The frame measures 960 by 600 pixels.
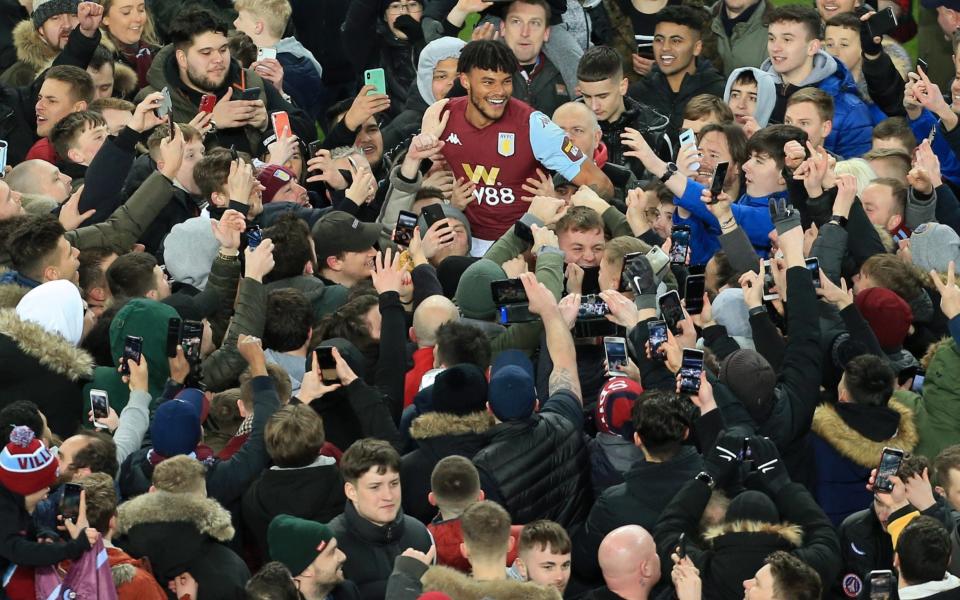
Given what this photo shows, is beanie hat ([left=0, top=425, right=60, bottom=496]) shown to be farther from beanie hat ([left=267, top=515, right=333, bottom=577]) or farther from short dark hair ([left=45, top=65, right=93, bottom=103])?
short dark hair ([left=45, top=65, right=93, bottom=103])

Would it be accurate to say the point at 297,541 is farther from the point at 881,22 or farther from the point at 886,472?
the point at 881,22

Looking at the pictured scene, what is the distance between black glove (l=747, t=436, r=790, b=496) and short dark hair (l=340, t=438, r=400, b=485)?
5.34ft

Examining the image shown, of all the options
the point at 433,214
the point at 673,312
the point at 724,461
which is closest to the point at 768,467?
the point at 724,461

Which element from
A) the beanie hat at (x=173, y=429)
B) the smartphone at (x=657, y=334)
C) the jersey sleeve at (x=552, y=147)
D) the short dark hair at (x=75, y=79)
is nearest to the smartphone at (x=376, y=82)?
the jersey sleeve at (x=552, y=147)

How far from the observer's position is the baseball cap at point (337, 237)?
10.8m

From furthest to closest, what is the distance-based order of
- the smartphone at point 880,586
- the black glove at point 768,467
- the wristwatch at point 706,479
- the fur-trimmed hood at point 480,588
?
the black glove at point 768,467 → the wristwatch at point 706,479 → the smartphone at point 880,586 → the fur-trimmed hood at point 480,588

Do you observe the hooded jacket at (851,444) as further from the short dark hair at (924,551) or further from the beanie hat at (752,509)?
the short dark hair at (924,551)

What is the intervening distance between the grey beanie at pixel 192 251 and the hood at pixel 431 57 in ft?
9.62

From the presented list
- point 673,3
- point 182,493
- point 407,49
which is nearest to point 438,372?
point 182,493

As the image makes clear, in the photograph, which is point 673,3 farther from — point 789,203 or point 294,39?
point 789,203

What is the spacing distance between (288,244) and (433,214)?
1007 mm

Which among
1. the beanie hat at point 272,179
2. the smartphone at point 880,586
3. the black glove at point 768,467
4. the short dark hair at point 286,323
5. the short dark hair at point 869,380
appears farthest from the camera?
the beanie hat at point 272,179

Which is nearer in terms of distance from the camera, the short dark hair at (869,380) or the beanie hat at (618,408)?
the beanie hat at (618,408)

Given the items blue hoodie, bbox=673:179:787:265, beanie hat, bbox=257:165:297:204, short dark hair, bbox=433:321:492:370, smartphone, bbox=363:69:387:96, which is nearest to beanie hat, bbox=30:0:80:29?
smartphone, bbox=363:69:387:96
